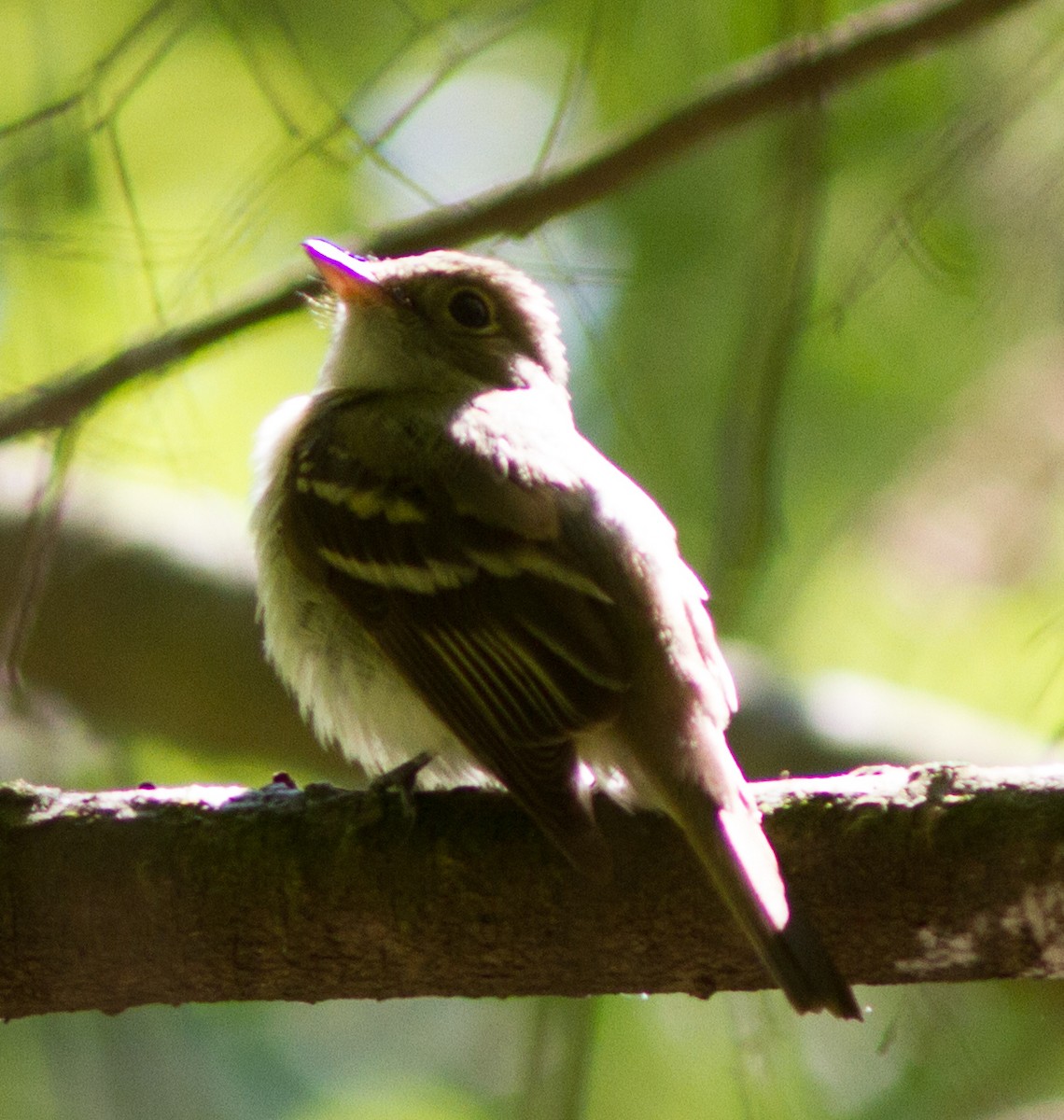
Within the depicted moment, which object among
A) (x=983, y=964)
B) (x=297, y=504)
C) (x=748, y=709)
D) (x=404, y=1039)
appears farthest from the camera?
(x=404, y=1039)

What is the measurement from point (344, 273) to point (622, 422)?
3.30 feet

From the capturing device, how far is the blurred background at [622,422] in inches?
181

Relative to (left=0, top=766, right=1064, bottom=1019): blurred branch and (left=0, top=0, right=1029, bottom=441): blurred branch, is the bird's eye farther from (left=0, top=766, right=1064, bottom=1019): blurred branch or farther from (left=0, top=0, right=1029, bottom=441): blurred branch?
(left=0, top=766, right=1064, bottom=1019): blurred branch

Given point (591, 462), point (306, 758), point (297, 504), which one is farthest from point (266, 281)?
point (306, 758)

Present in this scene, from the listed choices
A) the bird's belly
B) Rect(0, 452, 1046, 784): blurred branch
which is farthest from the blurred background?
the bird's belly

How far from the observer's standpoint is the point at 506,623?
383 cm

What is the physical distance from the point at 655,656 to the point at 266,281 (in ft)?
6.10

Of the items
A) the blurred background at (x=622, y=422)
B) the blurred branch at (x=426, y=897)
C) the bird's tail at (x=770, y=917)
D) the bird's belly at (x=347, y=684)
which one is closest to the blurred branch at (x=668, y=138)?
the blurred background at (x=622, y=422)

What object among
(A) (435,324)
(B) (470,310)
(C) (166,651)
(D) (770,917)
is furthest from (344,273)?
(D) (770,917)

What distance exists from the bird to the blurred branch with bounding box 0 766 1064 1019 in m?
0.11

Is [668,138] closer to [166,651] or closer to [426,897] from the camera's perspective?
[426,897]

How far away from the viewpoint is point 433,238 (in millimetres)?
4812

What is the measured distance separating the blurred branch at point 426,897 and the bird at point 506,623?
11 cm

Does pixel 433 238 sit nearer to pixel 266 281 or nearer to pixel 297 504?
pixel 266 281
